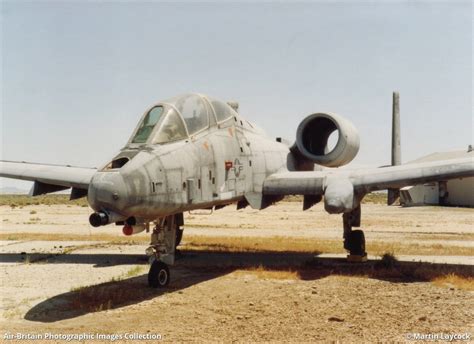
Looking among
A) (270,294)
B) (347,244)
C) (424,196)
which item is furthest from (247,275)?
(424,196)

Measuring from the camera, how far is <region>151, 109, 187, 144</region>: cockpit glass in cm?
959

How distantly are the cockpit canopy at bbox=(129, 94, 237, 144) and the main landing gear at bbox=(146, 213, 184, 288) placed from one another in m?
1.66

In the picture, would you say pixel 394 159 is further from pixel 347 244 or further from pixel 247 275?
pixel 247 275

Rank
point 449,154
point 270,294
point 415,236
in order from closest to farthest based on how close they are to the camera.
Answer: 1. point 270,294
2. point 415,236
3. point 449,154

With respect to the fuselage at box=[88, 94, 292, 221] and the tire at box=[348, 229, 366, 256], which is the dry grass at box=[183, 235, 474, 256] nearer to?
the tire at box=[348, 229, 366, 256]

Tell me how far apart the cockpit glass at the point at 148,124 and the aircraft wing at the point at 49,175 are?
399 centimetres

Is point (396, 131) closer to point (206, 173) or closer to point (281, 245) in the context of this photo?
point (281, 245)

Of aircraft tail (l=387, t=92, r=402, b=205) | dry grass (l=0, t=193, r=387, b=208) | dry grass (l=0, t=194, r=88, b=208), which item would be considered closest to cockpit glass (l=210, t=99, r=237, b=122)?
aircraft tail (l=387, t=92, r=402, b=205)

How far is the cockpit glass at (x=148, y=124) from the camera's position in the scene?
9.55 m

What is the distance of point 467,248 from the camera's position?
16.8 m

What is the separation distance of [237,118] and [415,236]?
1210 centimetres

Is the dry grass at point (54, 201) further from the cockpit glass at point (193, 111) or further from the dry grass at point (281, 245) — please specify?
the cockpit glass at point (193, 111)

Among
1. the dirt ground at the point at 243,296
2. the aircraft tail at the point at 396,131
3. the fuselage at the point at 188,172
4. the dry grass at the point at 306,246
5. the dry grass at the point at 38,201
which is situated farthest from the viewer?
the dry grass at the point at 38,201

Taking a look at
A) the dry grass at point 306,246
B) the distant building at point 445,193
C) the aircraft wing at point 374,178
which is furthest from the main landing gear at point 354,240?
the distant building at point 445,193
